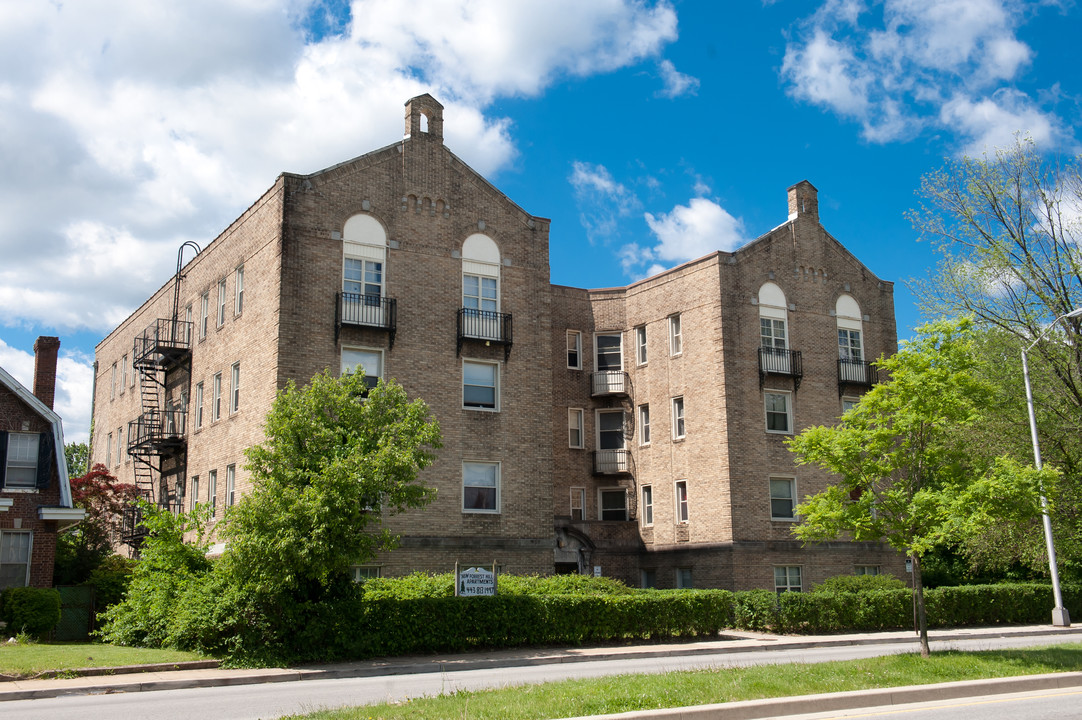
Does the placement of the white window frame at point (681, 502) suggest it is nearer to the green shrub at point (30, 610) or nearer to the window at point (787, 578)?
the window at point (787, 578)

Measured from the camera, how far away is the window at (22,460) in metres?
28.2

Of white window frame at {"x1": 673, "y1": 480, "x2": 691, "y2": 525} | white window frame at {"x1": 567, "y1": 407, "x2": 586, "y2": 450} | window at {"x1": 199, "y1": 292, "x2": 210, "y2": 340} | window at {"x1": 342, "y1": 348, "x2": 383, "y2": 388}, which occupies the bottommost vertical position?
white window frame at {"x1": 673, "y1": 480, "x2": 691, "y2": 525}

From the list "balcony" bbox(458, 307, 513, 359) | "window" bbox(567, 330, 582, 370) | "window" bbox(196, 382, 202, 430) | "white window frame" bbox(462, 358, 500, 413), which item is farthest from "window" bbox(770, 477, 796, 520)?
"window" bbox(196, 382, 202, 430)

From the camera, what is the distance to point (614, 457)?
37.7 metres

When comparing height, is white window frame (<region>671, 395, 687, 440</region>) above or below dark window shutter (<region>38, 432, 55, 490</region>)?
above

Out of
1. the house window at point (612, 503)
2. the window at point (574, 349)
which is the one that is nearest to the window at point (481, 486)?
the house window at point (612, 503)

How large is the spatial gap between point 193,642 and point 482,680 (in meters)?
7.93

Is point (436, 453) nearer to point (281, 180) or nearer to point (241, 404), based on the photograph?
point (241, 404)

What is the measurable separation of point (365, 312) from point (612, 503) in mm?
13760

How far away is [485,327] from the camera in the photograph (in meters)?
31.8

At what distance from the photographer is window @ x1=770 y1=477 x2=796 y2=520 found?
114ft

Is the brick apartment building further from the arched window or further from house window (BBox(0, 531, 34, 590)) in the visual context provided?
house window (BBox(0, 531, 34, 590))

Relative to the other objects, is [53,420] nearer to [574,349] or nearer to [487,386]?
[487,386]

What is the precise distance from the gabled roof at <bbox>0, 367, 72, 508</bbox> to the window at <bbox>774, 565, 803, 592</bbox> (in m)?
23.3
